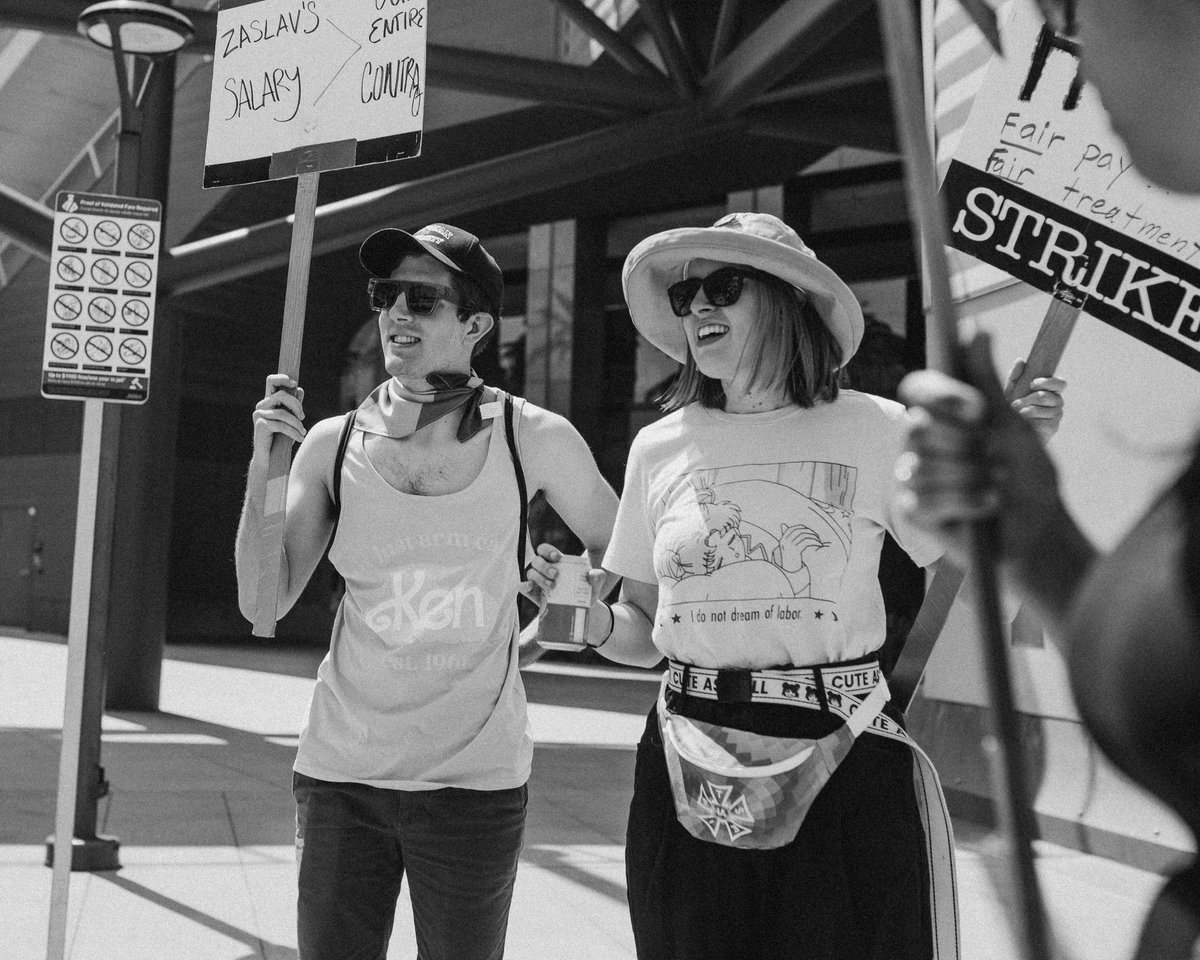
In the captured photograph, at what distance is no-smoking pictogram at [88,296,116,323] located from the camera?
15.1 ft

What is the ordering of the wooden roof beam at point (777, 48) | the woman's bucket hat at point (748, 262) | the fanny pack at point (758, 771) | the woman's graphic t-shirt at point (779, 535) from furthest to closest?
the wooden roof beam at point (777, 48), the woman's bucket hat at point (748, 262), the woman's graphic t-shirt at point (779, 535), the fanny pack at point (758, 771)

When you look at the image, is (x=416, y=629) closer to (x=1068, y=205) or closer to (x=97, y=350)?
(x=1068, y=205)

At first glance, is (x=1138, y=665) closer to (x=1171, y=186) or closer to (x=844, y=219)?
(x=1171, y=186)

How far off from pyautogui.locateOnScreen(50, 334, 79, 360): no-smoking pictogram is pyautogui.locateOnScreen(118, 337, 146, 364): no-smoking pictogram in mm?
150

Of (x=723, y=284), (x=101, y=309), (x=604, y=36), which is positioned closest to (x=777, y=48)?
(x=604, y=36)

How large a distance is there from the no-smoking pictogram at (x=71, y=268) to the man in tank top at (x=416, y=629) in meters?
2.06

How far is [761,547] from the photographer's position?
7.69 ft

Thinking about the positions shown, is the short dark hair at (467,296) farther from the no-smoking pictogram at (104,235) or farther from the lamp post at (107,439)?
the lamp post at (107,439)

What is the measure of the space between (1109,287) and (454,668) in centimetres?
142

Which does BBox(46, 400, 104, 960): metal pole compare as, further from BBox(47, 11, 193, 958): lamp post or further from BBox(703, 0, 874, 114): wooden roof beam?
BBox(703, 0, 874, 114): wooden roof beam

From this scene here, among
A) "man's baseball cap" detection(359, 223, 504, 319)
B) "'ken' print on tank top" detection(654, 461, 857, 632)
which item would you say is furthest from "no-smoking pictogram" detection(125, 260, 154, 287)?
"'ken' print on tank top" detection(654, 461, 857, 632)

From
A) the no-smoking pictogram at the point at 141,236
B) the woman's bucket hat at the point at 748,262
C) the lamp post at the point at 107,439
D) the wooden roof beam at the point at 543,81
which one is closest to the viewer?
the woman's bucket hat at the point at 748,262

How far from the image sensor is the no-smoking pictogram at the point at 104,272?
15.1ft

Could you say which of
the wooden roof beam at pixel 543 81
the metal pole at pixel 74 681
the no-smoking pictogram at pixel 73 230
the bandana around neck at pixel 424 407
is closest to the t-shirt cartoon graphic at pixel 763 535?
the bandana around neck at pixel 424 407
